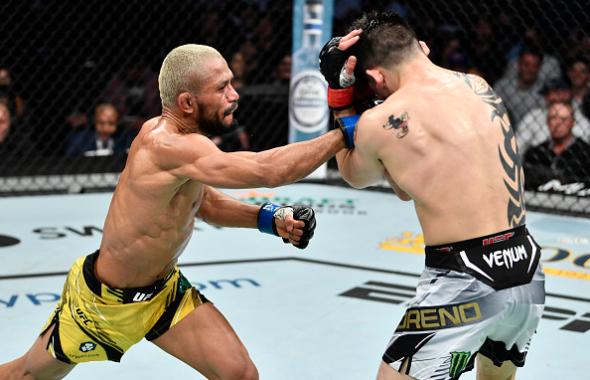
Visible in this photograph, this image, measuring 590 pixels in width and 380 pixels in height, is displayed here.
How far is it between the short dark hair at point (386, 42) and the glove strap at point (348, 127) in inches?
5.3

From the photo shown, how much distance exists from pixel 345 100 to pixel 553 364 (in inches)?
56.8

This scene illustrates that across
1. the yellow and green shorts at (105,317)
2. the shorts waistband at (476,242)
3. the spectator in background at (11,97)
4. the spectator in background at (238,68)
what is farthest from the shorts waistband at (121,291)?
the spectator in background at (238,68)

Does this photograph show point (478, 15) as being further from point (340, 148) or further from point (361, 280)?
point (340, 148)

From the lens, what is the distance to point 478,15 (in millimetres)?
6676

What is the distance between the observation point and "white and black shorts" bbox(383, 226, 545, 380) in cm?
215

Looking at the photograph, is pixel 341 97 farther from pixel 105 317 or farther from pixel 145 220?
pixel 105 317

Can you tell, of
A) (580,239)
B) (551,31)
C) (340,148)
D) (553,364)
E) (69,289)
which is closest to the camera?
(340,148)

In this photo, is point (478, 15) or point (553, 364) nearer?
point (553, 364)

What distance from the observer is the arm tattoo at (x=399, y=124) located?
215cm

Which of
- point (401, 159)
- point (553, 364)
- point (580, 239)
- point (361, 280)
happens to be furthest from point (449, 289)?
point (580, 239)

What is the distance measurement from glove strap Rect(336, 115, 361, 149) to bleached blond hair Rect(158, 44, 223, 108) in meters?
0.40

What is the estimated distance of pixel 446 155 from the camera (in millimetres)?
2133

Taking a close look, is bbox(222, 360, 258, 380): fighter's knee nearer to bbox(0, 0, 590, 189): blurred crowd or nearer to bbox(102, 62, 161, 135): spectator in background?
bbox(0, 0, 590, 189): blurred crowd

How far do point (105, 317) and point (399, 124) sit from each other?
95 centimetres
